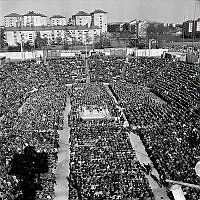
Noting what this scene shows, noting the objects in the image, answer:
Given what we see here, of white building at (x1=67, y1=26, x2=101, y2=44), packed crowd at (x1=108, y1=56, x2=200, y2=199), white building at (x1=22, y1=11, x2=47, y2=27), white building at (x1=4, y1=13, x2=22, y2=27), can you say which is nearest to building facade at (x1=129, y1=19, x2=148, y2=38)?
white building at (x1=67, y1=26, x2=101, y2=44)

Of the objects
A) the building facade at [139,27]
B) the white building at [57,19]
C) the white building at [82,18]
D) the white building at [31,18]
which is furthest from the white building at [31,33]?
the white building at [57,19]

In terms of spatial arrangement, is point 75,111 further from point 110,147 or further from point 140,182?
point 140,182

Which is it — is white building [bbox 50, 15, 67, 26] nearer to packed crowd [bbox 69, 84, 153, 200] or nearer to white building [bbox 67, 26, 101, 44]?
white building [bbox 67, 26, 101, 44]

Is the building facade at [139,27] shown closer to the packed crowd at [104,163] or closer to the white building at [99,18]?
the white building at [99,18]

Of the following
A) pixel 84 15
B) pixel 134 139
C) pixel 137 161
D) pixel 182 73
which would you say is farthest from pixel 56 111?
pixel 84 15

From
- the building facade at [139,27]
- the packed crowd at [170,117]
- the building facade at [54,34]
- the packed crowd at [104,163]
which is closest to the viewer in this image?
the packed crowd at [104,163]

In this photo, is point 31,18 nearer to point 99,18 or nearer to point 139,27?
point 99,18

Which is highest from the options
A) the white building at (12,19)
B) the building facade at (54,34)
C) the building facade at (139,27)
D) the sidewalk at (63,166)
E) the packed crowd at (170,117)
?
the white building at (12,19)

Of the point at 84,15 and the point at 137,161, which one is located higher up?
the point at 84,15
